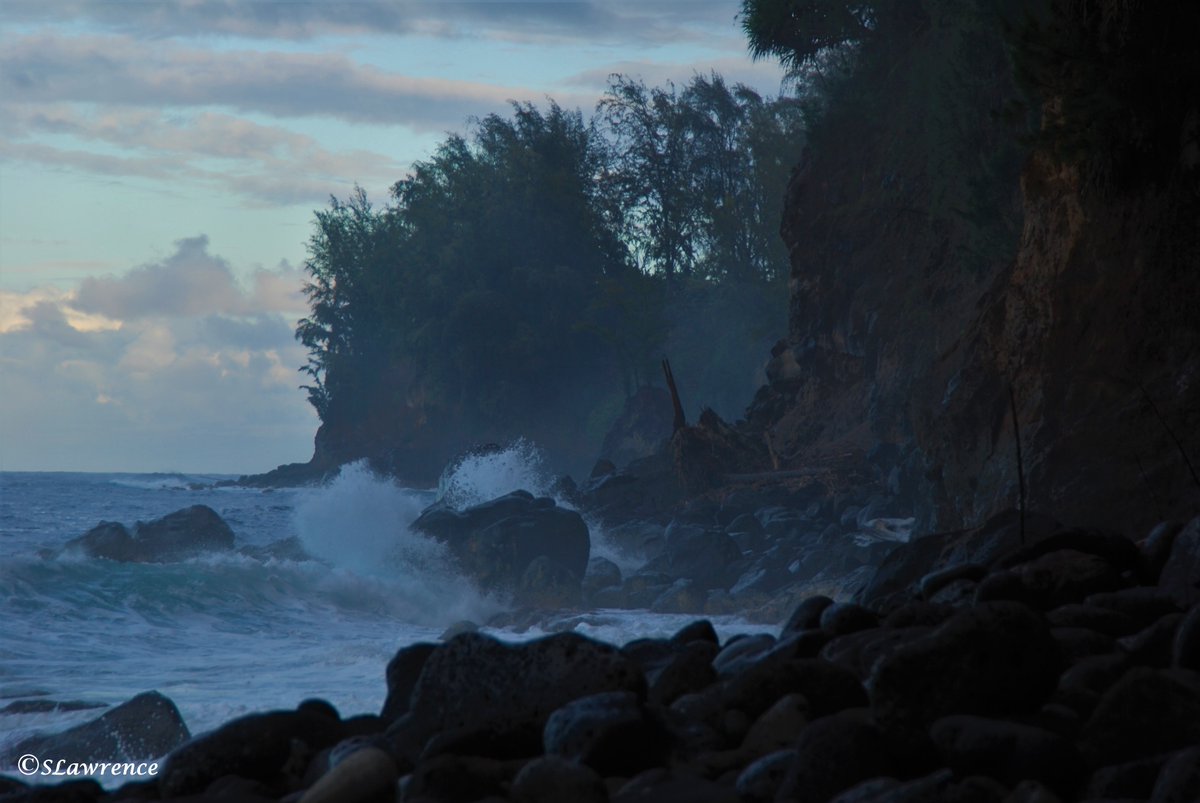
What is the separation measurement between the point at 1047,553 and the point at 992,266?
46.4 feet

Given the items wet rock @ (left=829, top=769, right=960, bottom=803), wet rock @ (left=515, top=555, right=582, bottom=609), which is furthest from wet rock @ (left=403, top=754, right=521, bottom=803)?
→ wet rock @ (left=515, top=555, right=582, bottom=609)

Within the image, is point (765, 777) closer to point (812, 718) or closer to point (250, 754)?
point (812, 718)

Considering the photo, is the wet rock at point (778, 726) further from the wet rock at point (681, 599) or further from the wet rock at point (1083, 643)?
the wet rock at point (681, 599)

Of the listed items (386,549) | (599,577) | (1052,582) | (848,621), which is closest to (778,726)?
(848,621)

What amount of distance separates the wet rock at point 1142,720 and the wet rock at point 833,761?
543 mm

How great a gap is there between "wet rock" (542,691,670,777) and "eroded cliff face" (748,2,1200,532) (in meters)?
3.86

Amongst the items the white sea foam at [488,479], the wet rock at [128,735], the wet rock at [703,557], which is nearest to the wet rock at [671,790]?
the wet rock at [128,735]

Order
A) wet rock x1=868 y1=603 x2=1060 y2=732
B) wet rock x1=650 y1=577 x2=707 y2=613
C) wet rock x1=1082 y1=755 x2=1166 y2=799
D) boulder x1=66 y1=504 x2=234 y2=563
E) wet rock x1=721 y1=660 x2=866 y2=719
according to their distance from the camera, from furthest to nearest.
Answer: boulder x1=66 y1=504 x2=234 y2=563 < wet rock x1=650 y1=577 x2=707 y2=613 < wet rock x1=721 y1=660 x2=866 y2=719 < wet rock x1=868 y1=603 x2=1060 y2=732 < wet rock x1=1082 y1=755 x2=1166 y2=799

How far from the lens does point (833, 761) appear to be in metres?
2.88

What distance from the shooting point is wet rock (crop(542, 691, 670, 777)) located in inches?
131

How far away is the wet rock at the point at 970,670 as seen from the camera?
3123 mm

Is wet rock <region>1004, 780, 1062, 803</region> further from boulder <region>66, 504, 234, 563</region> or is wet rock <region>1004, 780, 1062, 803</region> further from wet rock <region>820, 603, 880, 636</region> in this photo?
boulder <region>66, 504, 234, 563</region>

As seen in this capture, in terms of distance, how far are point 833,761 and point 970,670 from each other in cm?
55

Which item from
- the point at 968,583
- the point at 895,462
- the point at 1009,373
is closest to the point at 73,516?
the point at 895,462
